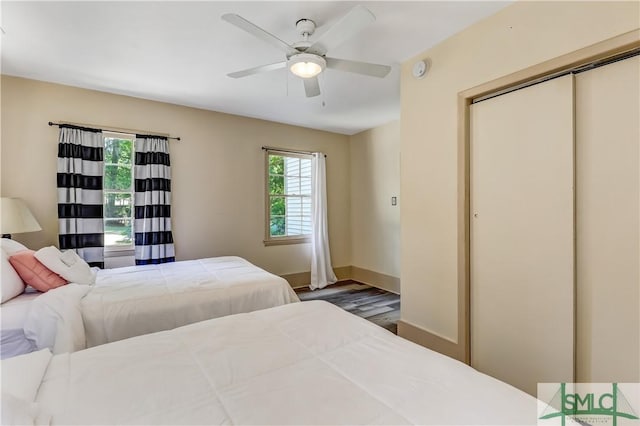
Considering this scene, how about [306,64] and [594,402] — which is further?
[306,64]

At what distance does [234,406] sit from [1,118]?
3693 millimetres

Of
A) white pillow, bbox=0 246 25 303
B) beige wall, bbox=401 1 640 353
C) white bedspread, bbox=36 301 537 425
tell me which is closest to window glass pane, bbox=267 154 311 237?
beige wall, bbox=401 1 640 353

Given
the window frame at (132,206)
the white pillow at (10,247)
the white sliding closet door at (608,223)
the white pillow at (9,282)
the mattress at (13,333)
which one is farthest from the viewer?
the window frame at (132,206)

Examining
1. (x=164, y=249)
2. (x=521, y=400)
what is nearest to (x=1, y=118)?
(x=164, y=249)

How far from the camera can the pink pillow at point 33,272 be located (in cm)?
208

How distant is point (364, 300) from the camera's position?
4.12m

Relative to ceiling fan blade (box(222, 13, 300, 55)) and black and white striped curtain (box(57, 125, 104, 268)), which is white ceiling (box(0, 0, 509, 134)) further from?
black and white striped curtain (box(57, 125, 104, 268))

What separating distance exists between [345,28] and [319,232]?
11.0 feet

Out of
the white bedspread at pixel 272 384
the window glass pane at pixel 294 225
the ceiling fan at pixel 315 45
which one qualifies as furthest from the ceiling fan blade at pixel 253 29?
the window glass pane at pixel 294 225

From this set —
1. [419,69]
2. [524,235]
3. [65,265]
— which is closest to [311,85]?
[419,69]

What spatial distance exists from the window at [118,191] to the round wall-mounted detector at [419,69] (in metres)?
3.14

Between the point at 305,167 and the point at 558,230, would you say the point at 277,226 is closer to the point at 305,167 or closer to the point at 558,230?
the point at 305,167

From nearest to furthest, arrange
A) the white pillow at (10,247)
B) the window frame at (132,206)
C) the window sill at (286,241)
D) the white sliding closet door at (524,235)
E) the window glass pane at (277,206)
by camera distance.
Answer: the white sliding closet door at (524,235) → the white pillow at (10,247) → the window frame at (132,206) → the window sill at (286,241) → the window glass pane at (277,206)

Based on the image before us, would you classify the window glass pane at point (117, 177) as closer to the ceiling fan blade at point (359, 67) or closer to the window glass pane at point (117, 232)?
the window glass pane at point (117, 232)
